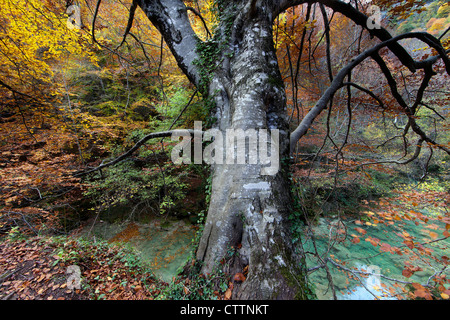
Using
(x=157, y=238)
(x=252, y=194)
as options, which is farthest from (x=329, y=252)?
(x=157, y=238)

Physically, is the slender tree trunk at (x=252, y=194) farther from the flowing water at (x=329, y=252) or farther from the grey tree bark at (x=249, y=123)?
the flowing water at (x=329, y=252)

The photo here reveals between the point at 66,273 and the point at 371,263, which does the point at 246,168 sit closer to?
the point at 66,273

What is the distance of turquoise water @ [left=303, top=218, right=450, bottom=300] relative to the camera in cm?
424

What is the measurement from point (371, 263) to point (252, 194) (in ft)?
20.1

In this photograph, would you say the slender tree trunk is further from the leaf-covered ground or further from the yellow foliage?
the yellow foliage

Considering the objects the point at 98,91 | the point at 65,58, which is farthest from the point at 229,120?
the point at 98,91

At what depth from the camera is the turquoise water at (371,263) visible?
13.9 feet

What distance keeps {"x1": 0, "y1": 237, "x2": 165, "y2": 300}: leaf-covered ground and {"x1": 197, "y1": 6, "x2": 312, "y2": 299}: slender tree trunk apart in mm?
1191

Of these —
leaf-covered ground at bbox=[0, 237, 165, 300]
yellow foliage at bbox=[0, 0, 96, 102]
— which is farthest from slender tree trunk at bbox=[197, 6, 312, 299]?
yellow foliage at bbox=[0, 0, 96, 102]

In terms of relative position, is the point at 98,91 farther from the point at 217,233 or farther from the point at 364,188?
the point at 364,188

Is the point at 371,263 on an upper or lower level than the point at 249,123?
lower

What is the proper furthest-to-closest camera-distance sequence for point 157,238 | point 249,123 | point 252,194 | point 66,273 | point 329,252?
point 157,238 → point 329,252 → point 66,273 → point 249,123 → point 252,194

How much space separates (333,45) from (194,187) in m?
12.1

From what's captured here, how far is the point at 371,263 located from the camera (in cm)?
499
